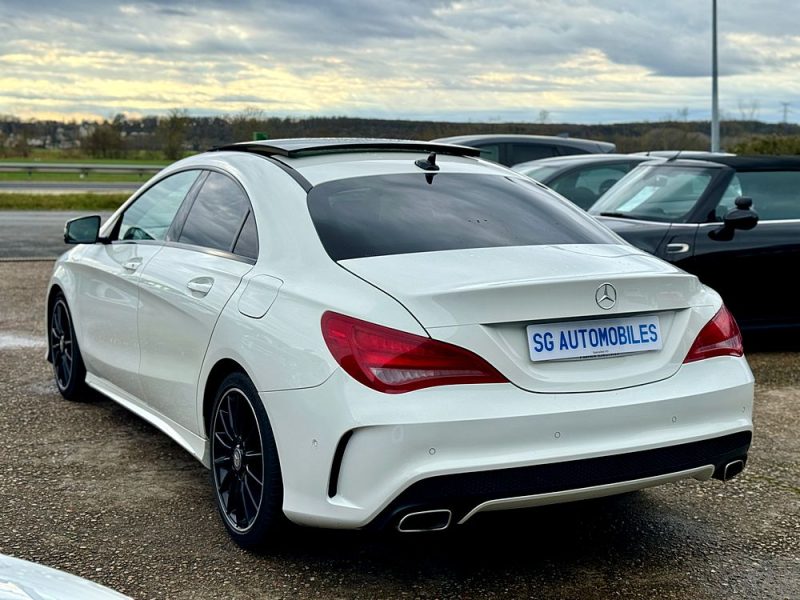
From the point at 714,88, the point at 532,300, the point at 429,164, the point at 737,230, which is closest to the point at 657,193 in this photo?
the point at 737,230

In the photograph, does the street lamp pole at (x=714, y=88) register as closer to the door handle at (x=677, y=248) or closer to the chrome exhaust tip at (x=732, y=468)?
the door handle at (x=677, y=248)

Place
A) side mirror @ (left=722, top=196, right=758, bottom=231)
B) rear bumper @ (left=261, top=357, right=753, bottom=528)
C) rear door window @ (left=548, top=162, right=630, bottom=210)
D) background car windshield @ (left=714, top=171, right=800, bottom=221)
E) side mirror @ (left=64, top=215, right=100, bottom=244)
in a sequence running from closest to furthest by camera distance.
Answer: rear bumper @ (left=261, top=357, right=753, bottom=528)
side mirror @ (left=64, top=215, right=100, bottom=244)
side mirror @ (left=722, top=196, right=758, bottom=231)
background car windshield @ (left=714, top=171, right=800, bottom=221)
rear door window @ (left=548, top=162, right=630, bottom=210)

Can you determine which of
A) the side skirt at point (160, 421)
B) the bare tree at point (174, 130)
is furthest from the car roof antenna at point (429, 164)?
the bare tree at point (174, 130)

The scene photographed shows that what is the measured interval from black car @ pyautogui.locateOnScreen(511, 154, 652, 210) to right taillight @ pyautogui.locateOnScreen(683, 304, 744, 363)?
24.1ft

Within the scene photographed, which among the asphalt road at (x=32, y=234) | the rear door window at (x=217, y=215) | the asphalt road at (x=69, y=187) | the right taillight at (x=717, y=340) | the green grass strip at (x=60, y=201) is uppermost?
the rear door window at (x=217, y=215)

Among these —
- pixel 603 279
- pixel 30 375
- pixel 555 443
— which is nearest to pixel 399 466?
pixel 555 443

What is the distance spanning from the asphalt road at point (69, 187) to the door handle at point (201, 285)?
115 ft

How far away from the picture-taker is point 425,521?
11.0ft

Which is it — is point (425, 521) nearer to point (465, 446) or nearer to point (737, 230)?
point (465, 446)

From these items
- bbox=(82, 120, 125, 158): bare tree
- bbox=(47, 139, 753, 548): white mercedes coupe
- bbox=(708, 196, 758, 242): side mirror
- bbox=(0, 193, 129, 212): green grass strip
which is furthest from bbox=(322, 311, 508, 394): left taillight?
bbox=(82, 120, 125, 158): bare tree

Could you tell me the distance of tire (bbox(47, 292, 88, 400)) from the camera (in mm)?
6270

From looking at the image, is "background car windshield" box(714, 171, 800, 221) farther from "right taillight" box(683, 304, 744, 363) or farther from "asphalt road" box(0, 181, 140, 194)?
"asphalt road" box(0, 181, 140, 194)

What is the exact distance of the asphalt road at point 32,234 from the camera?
15.7 meters

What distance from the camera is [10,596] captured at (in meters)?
2.04
